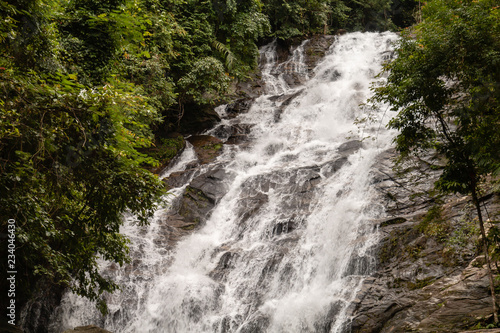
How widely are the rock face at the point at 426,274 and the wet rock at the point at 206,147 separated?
26.9 feet

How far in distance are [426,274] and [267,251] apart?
415 cm

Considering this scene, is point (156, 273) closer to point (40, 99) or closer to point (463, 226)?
point (40, 99)

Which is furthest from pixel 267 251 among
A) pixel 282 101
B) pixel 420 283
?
pixel 282 101

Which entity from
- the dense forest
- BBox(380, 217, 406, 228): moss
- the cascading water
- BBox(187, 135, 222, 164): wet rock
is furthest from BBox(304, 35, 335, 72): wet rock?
BBox(380, 217, 406, 228): moss

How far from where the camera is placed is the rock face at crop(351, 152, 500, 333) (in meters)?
6.66

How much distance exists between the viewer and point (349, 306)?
26.2 feet

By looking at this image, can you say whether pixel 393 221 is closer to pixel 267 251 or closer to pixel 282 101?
pixel 267 251

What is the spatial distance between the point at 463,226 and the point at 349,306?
304 centimetres

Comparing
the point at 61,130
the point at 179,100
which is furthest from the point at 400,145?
the point at 179,100

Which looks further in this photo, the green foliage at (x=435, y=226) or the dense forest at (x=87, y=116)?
the green foliage at (x=435, y=226)

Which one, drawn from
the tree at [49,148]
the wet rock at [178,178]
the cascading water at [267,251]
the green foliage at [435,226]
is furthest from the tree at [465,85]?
the wet rock at [178,178]

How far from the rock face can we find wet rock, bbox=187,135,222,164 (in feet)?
26.9

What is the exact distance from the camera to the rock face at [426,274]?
6.66 meters

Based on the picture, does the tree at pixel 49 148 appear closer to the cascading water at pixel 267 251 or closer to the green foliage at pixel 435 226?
the cascading water at pixel 267 251
